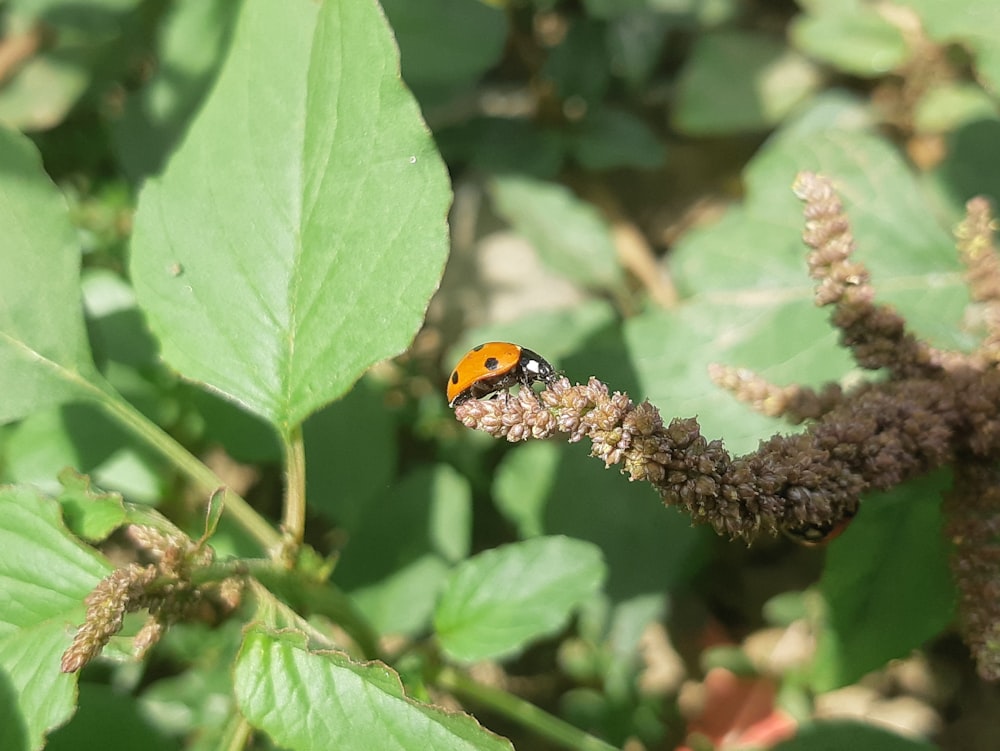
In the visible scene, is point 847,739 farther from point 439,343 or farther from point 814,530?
point 439,343

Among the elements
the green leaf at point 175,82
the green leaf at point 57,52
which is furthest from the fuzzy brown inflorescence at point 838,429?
the green leaf at point 57,52

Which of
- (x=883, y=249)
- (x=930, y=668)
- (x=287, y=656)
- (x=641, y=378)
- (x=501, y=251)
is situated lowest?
(x=930, y=668)

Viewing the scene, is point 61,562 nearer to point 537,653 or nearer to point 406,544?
point 406,544

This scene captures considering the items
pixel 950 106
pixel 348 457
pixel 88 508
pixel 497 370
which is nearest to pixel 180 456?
pixel 88 508

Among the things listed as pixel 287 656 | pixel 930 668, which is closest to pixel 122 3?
pixel 287 656

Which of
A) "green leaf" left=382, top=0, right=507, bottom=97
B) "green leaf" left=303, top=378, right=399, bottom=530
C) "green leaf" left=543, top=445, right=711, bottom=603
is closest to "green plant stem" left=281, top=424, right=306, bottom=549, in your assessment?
"green leaf" left=303, top=378, right=399, bottom=530

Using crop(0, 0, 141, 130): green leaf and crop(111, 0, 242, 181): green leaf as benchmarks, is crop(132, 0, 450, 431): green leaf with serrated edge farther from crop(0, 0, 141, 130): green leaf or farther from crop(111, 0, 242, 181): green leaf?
crop(0, 0, 141, 130): green leaf

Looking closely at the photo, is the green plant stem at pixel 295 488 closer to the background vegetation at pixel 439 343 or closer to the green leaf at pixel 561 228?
the background vegetation at pixel 439 343
